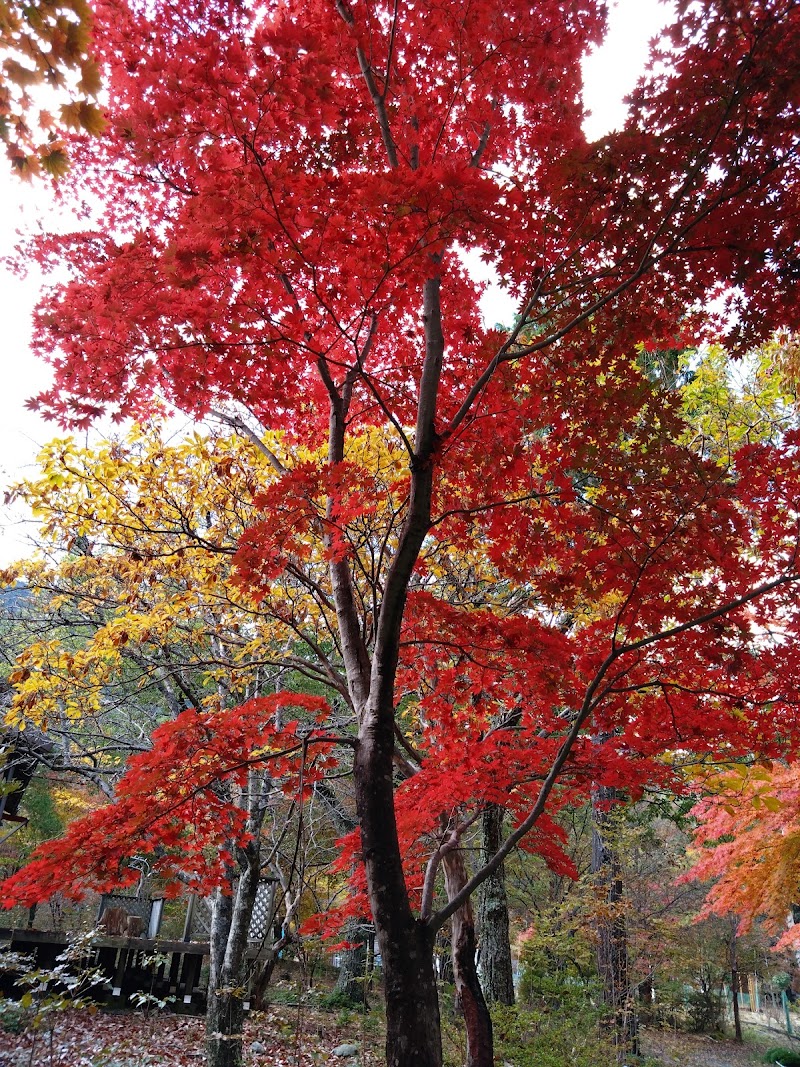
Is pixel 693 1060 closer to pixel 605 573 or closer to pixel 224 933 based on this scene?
pixel 224 933

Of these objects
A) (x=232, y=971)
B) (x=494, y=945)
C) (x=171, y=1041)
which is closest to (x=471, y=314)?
(x=494, y=945)

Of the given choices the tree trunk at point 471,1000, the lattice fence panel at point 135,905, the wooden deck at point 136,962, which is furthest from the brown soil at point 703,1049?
the lattice fence panel at point 135,905

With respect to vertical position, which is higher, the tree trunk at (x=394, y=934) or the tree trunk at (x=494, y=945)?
the tree trunk at (x=394, y=934)

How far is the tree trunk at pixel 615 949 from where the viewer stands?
8.10 metres

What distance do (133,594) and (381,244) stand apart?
463 centimetres

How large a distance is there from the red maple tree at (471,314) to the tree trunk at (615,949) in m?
4.84

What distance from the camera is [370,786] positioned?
2.99 metres

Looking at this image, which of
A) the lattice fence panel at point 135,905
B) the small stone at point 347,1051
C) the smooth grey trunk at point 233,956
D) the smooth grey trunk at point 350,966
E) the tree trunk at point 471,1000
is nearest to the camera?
the tree trunk at point 471,1000

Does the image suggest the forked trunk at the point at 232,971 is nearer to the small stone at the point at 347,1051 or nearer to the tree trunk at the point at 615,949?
the small stone at the point at 347,1051

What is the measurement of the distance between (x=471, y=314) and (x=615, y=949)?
→ 8634 millimetres

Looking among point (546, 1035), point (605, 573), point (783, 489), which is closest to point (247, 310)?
point (605, 573)

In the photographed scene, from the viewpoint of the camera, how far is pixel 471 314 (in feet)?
15.7

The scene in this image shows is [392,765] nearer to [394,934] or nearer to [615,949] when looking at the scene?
[394,934]

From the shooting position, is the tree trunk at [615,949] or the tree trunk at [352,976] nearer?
the tree trunk at [615,949]
